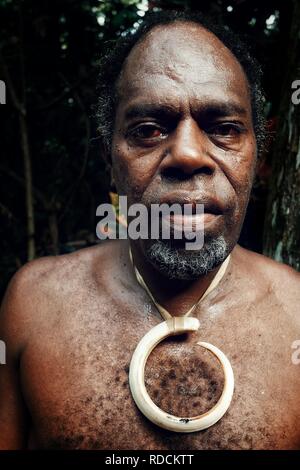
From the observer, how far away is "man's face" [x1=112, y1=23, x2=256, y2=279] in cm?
133

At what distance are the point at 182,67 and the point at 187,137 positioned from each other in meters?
0.23

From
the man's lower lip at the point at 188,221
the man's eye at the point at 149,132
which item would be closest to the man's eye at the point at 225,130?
the man's eye at the point at 149,132

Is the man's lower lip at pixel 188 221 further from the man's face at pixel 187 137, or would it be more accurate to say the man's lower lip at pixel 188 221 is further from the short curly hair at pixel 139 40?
the short curly hair at pixel 139 40

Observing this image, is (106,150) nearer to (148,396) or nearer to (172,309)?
(172,309)

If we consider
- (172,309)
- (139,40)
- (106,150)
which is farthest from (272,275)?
(139,40)

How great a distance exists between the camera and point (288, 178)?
1.93 meters

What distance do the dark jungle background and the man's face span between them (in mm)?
531

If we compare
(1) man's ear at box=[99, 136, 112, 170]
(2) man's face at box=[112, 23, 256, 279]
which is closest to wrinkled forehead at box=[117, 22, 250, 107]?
(2) man's face at box=[112, 23, 256, 279]

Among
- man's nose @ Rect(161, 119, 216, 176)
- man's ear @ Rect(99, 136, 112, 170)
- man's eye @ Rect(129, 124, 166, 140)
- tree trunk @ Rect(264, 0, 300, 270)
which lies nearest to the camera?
man's nose @ Rect(161, 119, 216, 176)

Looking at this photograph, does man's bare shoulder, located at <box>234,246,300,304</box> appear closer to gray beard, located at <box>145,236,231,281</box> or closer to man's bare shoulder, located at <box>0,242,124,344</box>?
gray beard, located at <box>145,236,231,281</box>

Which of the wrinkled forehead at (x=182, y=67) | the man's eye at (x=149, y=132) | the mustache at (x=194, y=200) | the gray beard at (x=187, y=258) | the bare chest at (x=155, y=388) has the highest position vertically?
the wrinkled forehead at (x=182, y=67)

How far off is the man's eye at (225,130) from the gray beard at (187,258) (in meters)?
0.33

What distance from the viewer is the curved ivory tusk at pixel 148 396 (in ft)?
4.23
